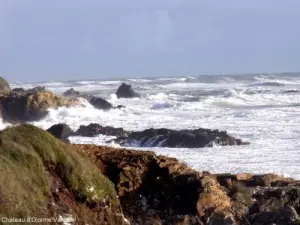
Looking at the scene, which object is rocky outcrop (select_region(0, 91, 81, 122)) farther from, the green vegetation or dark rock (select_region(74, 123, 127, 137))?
the green vegetation

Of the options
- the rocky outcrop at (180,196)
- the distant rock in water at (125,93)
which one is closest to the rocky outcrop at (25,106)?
the distant rock in water at (125,93)

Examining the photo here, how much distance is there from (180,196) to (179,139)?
41.0 feet

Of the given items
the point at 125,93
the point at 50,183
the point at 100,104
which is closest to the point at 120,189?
the point at 50,183

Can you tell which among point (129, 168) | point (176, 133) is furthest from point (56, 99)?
point (129, 168)

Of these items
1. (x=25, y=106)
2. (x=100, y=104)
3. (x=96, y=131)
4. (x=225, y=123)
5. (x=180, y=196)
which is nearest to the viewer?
(x=180, y=196)

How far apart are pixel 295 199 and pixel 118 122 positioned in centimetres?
2255

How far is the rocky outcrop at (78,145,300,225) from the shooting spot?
25.2 feet

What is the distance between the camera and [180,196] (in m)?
8.03

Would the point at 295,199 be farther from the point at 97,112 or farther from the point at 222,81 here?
the point at 222,81

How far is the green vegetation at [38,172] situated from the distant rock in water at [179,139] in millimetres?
12907

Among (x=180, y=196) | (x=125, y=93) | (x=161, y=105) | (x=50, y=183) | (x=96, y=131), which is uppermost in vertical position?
(x=50, y=183)

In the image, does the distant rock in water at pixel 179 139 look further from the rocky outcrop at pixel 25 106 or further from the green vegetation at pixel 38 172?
the green vegetation at pixel 38 172

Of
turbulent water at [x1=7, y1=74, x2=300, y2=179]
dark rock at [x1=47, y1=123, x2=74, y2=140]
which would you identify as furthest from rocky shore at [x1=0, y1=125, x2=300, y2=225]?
dark rock at [x1=47, y1=123, x2=74, y2=140]

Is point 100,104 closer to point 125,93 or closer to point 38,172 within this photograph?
point 125,93
